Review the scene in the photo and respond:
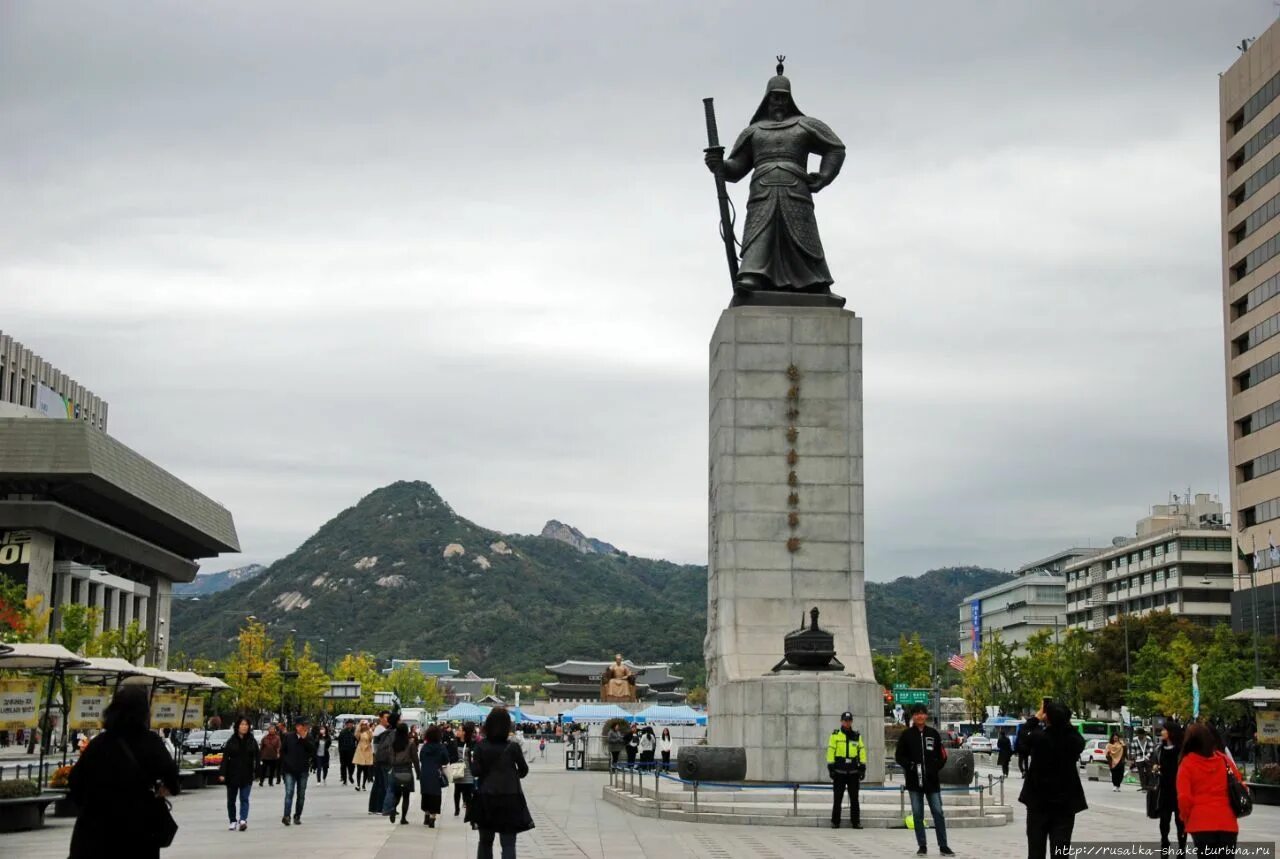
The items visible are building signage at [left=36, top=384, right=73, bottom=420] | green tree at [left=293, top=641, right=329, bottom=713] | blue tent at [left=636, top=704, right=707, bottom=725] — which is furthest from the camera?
green tree at [left=293, top=641, right=329, bottom=713]

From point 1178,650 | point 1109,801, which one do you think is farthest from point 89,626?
point 1178,650

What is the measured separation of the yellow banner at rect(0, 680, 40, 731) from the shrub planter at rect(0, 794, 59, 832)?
140cm

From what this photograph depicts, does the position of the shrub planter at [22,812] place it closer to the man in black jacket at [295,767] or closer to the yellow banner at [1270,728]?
the man in black jacket at [295,767]

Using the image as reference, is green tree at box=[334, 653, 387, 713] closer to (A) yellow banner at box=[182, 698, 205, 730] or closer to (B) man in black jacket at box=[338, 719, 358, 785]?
(B) man in black jacket at box=[338, 719, 358, 785]

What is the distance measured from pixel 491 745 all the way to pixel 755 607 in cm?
1790

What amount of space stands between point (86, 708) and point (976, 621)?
442ft

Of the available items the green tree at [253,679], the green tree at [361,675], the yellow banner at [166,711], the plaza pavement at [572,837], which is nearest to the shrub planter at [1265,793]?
the plaza pavement at [572,837]

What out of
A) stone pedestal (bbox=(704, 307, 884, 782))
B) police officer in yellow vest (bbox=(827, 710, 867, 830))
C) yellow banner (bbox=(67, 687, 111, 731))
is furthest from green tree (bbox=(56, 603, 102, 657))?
police officer in yellow vest (bbox=(827, 710, 867, 830))

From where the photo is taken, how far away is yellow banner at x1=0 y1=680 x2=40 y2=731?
82.9 ft

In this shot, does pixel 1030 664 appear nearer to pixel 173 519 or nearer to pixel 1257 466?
pixel 1257 466

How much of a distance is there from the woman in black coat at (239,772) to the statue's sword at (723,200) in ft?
49.5

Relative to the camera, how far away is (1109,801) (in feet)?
115

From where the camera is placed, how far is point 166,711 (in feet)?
127

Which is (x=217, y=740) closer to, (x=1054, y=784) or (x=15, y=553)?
(x=15, y=553)
